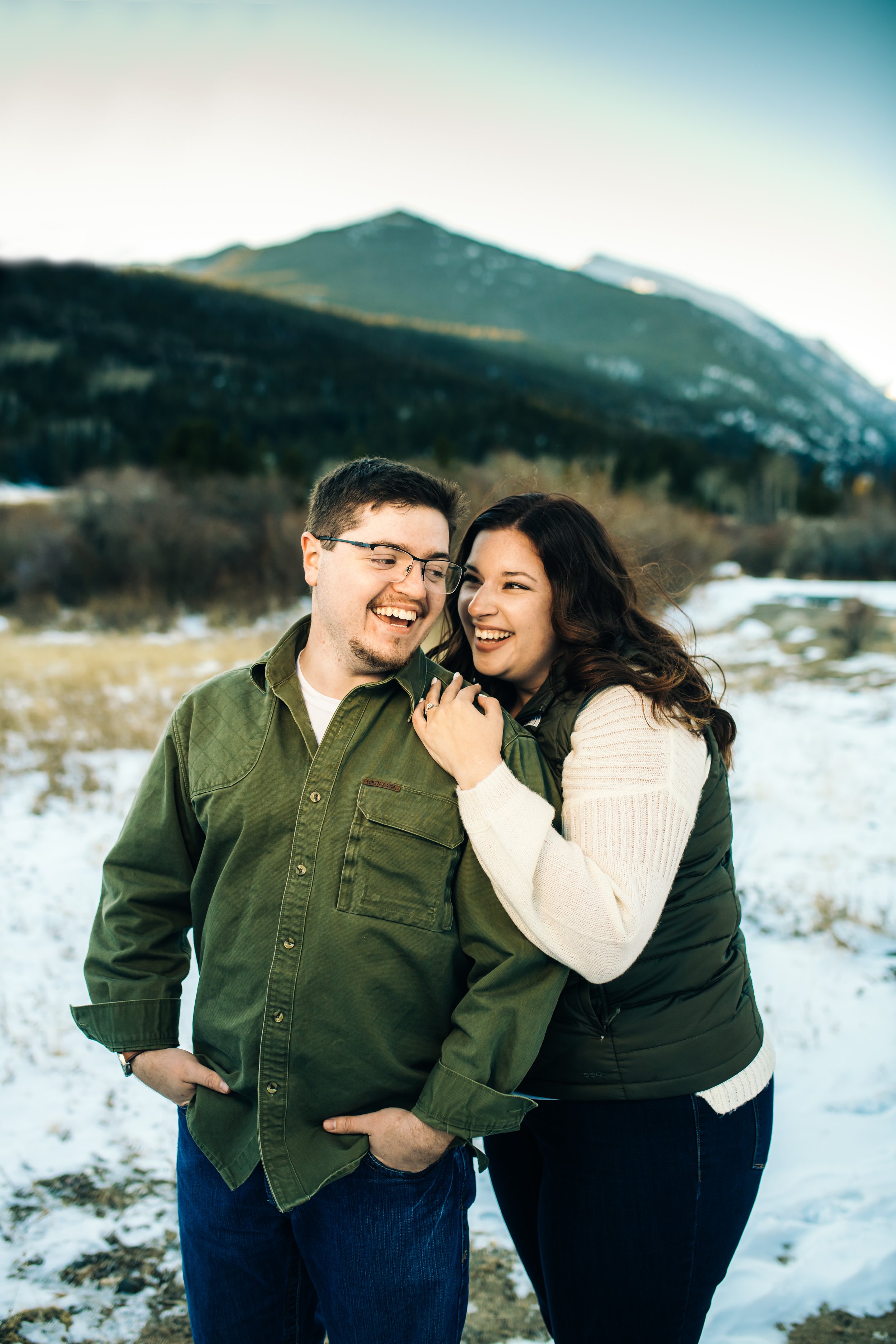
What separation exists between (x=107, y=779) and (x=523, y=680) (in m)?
6.49

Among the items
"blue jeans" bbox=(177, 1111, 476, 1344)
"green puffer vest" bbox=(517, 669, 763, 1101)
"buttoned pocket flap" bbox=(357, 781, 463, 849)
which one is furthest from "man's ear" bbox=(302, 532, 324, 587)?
"blue jeans" bbox=(177, 1111, 476, 1344)

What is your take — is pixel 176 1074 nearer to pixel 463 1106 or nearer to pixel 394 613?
pixel 463 1106

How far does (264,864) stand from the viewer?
174 centimetres

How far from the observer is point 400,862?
1.69 m

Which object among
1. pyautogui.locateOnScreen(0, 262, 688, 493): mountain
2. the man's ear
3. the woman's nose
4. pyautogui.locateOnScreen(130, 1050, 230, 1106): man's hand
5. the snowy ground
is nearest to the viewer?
pyautogui.locateOnScreen(130, 1050, 230, 1106): man's hand

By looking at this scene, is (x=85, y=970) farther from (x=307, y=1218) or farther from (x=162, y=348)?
(x=162, y=348)

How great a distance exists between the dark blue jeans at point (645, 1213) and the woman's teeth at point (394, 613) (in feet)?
3.64

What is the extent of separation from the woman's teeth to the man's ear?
20 cm

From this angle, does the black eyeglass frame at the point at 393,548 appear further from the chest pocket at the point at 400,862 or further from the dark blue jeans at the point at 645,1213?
the dark blue jeans at the point at 645,1213

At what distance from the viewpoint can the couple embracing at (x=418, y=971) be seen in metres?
1.61

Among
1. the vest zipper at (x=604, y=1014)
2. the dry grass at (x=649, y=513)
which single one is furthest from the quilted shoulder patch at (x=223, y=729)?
the dry grass at (x=649, y=513)

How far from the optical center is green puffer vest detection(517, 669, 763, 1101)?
1.72m

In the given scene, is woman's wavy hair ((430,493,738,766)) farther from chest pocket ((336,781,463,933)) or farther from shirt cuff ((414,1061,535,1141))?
shirt cuff ((414,1061,535,1141))

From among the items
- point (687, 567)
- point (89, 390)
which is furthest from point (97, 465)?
point (687, 567)
